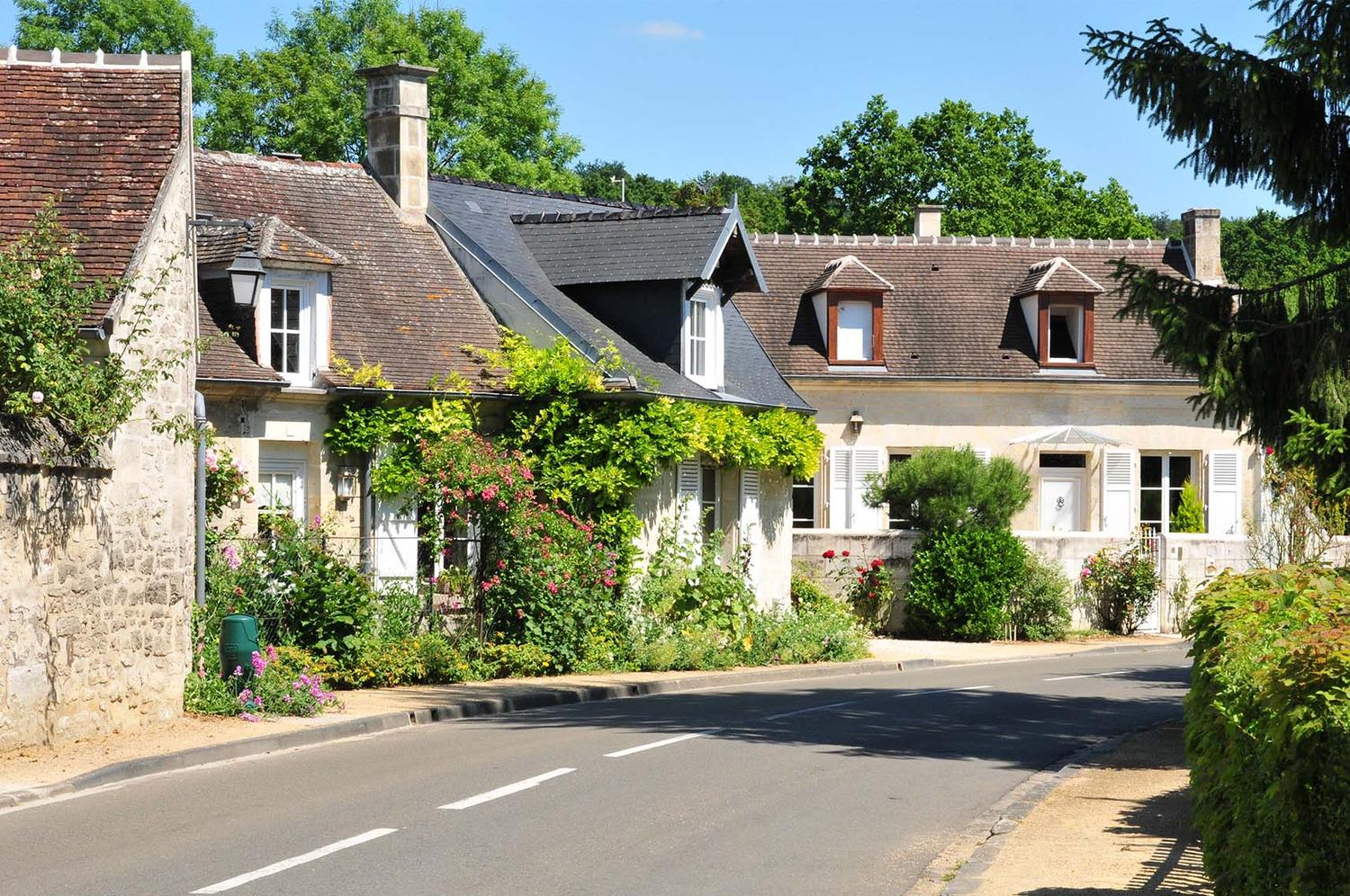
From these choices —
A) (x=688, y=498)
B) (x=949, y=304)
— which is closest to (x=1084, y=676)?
(x=688, y=498)

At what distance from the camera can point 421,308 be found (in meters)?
23.8

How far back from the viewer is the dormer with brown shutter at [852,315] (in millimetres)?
35781

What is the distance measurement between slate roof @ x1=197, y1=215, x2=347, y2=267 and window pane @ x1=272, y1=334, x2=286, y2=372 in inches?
38.3

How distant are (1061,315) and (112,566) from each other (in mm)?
26184

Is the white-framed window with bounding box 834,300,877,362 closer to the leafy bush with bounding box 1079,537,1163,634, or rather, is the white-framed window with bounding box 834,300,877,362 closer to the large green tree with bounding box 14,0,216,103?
the leafy bush with bounding box 1079,537,1163,634

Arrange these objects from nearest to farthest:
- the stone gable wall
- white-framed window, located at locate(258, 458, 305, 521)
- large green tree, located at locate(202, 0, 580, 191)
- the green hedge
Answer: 1. the green hedge
2. the stone gable wall
3. white-framed window, located at locate(258, 458, 305, 521)
4. large green tree, located at locate(202, 0, 580, 191)

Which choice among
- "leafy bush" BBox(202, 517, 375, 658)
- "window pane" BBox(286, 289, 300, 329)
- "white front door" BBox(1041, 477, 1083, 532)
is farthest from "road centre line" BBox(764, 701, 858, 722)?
"white front door" BBox(1041, 477, 1083, 532)

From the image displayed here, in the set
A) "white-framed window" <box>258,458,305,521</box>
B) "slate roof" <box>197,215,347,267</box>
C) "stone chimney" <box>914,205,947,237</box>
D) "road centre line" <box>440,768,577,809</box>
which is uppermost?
"stone chimney" <box>914,205,947,237</box>

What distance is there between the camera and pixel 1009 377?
3528 cm

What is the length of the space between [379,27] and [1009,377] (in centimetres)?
2550

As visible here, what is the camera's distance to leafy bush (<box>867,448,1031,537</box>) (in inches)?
1187

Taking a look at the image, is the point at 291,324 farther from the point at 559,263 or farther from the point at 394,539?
the point at 559,263

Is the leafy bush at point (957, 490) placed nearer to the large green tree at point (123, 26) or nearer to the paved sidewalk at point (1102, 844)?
the paved sidewalk at point (1102, 844)

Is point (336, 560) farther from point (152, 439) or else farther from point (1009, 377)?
point (1009, 377)
